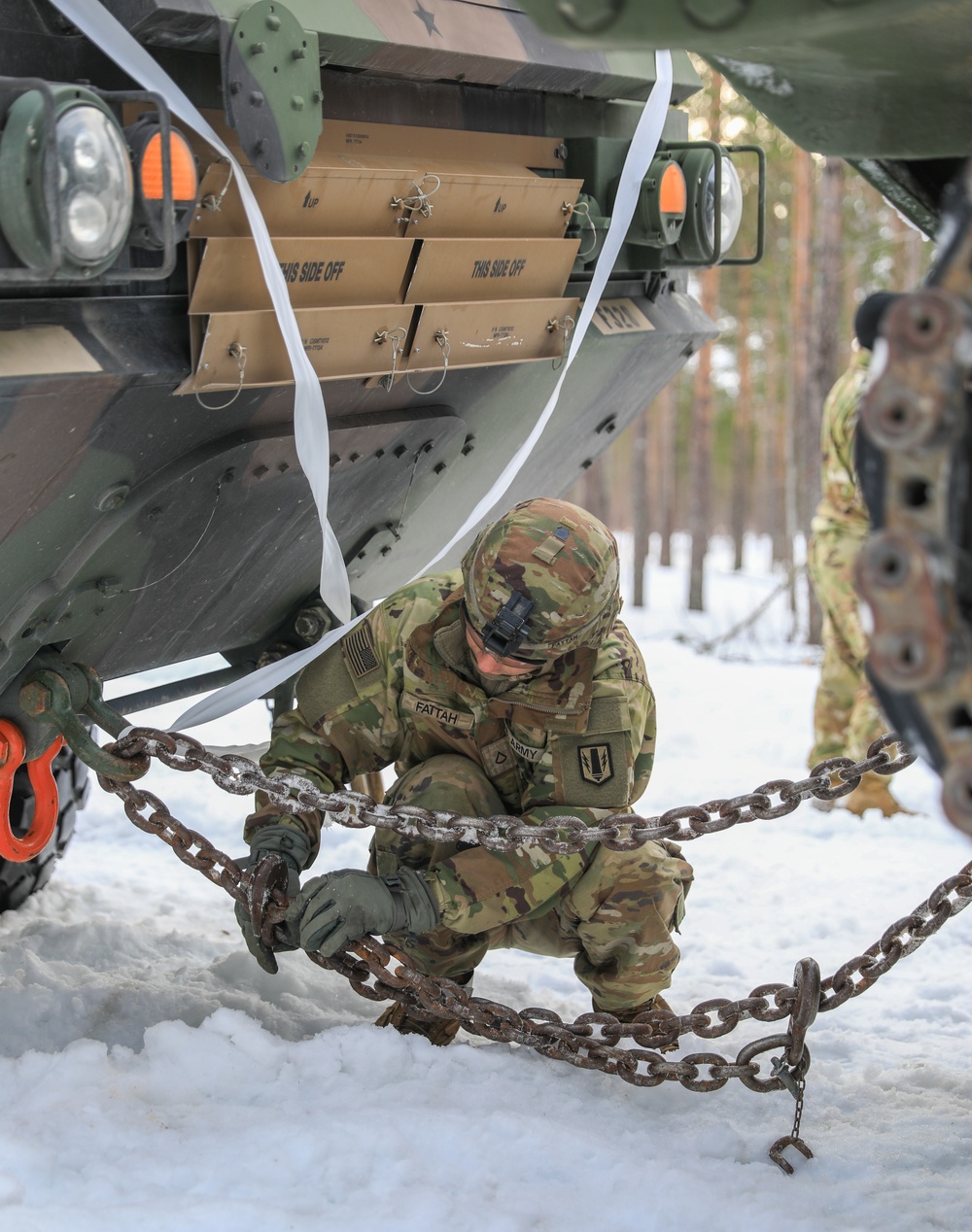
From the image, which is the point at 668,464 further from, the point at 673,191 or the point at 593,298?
the point at 593,298

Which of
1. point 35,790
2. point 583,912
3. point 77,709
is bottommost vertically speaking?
point 583,912

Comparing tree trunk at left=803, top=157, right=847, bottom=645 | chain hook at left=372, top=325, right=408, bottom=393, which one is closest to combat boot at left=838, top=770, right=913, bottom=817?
chain hook at left=372, top=325, right=408, bottom=393

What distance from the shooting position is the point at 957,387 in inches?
57.6

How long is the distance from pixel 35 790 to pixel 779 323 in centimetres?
2215

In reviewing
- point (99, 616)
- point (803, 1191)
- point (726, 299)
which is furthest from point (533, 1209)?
point (726, 299)

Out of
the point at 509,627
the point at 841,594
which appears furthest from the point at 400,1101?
the point at 841,594

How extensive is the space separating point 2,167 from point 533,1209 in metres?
1.91

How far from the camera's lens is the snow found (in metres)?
2.50

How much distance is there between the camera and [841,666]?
227 inches

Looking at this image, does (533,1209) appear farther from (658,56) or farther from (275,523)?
(658,56)

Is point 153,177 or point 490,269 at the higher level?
point 153,177

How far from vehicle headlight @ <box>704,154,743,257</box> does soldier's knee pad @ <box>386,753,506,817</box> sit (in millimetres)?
1429

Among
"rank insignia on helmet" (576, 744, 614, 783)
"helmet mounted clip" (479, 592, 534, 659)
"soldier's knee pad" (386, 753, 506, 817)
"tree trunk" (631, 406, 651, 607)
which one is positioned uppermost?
"helmet mounted clip" (479, 592, 534, 659)

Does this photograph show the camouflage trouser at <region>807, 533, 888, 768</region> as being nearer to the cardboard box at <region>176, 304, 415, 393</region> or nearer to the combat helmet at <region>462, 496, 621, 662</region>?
the combat helmet at <region>462, 496, 621, 662</region>
